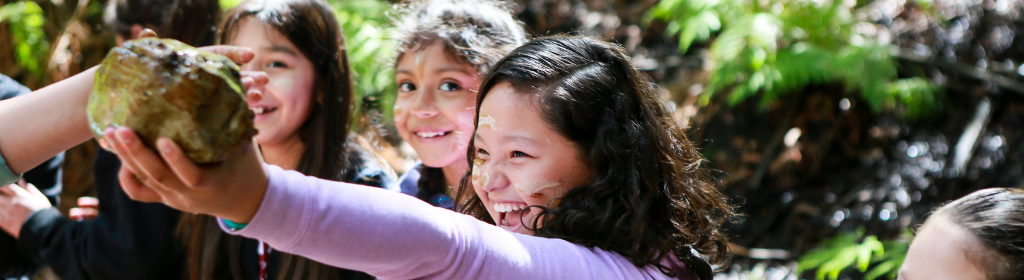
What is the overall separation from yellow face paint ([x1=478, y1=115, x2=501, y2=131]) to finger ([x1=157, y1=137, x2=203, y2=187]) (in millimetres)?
703

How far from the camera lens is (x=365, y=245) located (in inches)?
36.6

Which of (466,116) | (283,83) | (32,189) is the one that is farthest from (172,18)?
(466,116)

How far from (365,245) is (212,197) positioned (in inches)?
8.1

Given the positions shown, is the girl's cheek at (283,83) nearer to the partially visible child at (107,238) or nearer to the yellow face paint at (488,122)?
the partially visible child at (107,238)

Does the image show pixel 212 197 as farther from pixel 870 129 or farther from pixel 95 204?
pixel 870 129

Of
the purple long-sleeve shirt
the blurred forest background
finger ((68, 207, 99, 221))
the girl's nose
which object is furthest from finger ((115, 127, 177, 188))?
the blurred forest background

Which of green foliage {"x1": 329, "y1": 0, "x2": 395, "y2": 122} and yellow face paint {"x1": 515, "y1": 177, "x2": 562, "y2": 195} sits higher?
yellow face paint {"x1": 515, "y1": 177, "x2": 562, "y2": 195}

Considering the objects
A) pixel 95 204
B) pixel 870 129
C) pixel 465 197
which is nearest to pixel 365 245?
pixel 465 197

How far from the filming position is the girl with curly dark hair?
35.0 inches

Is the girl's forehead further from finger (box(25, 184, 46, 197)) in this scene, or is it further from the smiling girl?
finger (box(25, 184, 46, 197))

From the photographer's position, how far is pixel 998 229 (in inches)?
50.8

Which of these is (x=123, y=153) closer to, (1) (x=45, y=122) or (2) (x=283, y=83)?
(1) (x=45, y=122)

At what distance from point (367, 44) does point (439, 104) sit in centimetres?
168

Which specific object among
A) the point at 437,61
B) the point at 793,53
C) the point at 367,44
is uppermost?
the point at 437,61
